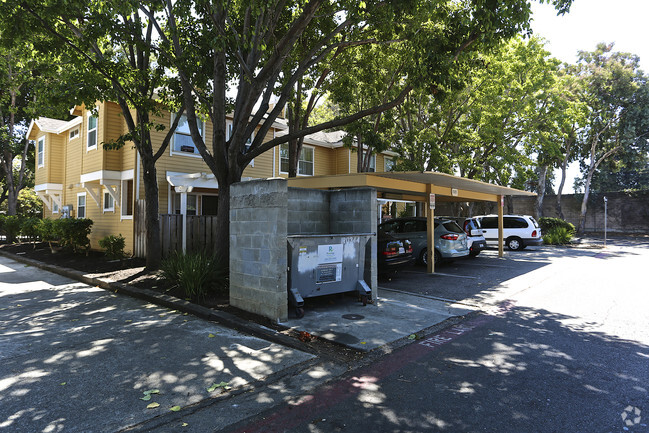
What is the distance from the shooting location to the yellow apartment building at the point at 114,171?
1405 centimetres

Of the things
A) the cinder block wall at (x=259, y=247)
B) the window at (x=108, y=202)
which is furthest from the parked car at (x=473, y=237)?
the window at (x=108, y=202)

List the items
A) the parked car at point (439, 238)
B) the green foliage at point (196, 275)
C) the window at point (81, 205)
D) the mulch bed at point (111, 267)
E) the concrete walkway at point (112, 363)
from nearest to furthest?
1. the concrete walkway at point (112, 363)
2. the green foliage at point (196, 275)
3. the mulch bed at point (111, 267)
4. the parked car at point (439, 238)
5. the window at point (81, 205)

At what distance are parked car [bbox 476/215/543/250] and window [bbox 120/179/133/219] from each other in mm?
16687

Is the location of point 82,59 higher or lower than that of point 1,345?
higher

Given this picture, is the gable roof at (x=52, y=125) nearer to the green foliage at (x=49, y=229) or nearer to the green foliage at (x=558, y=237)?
the green foliage at (x=49, y=229)

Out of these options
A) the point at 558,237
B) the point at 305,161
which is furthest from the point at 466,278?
the point at 558,237

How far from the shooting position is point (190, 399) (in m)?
3.61

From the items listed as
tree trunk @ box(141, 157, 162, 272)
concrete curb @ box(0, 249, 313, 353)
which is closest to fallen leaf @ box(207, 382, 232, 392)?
concrete curb @ box(0, 249, 313, 353)

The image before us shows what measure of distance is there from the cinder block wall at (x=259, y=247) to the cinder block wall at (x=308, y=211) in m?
1.93

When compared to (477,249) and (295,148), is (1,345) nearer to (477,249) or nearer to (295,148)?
(295,148)

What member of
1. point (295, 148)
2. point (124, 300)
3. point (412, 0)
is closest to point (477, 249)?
point (295, 148)

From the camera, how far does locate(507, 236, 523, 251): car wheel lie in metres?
19.0

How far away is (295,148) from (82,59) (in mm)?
6666

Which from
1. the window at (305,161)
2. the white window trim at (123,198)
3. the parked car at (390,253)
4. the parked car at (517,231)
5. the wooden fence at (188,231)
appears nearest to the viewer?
the parked car at (390,253)
